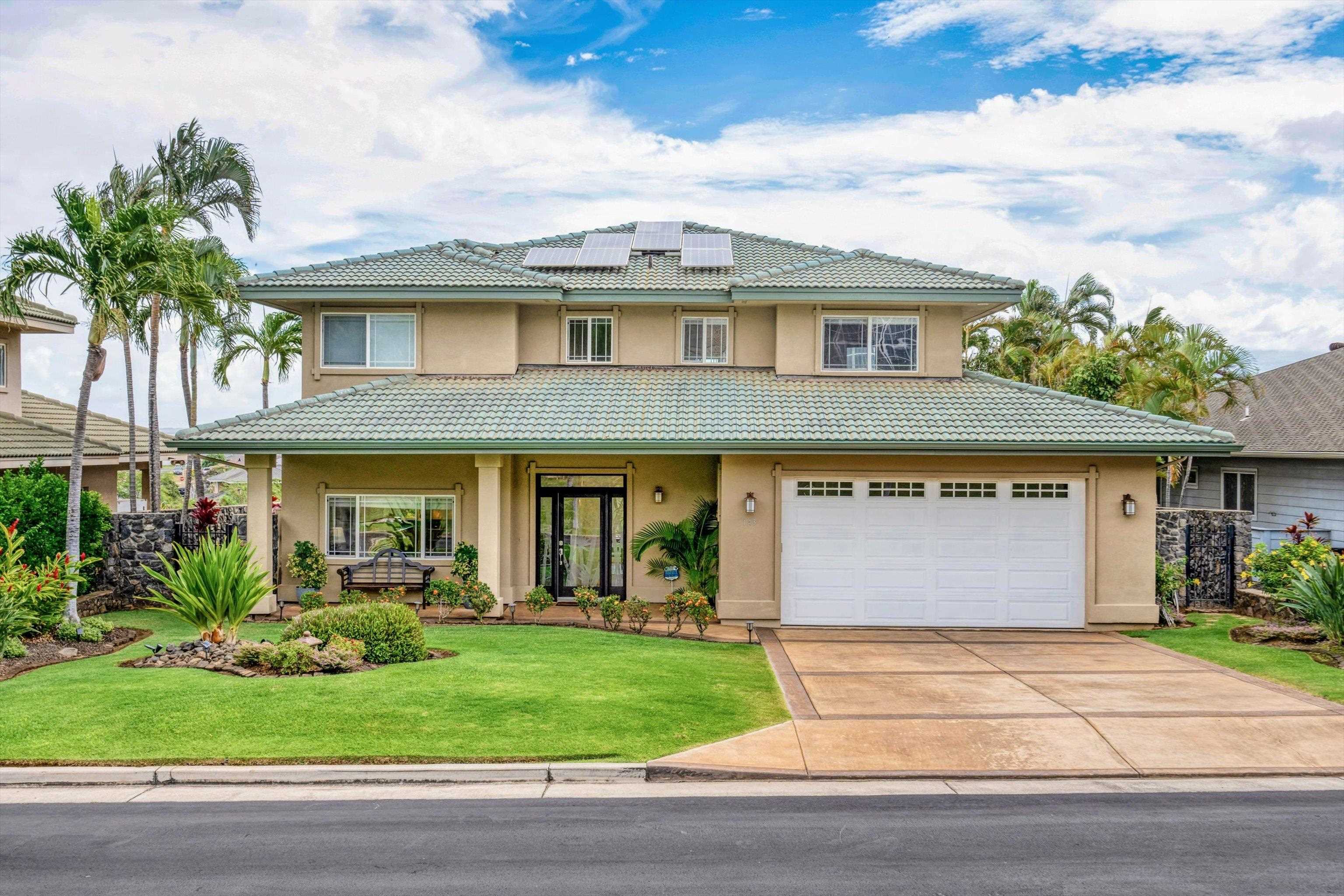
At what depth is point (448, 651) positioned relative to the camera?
40.5 feet

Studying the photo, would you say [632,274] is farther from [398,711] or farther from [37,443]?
[37,443]

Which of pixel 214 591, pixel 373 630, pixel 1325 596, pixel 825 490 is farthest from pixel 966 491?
pixel 214 591

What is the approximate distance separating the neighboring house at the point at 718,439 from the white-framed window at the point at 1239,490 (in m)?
10.8

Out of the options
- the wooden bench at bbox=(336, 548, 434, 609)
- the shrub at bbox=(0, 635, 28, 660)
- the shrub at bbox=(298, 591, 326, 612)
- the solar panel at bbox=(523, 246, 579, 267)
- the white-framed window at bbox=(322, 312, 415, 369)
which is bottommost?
the shrub at bbox=(0, 635, 28, 660)

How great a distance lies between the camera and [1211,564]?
17.9 metres

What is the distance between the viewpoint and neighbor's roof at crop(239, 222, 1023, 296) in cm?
1702

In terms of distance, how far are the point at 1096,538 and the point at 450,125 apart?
1940 centimetres

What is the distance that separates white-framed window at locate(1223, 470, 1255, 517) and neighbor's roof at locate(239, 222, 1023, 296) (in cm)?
1183

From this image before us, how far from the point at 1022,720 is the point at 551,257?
14.0 m

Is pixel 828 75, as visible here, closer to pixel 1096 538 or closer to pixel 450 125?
pixel 450 125

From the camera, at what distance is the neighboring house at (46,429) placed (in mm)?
19406

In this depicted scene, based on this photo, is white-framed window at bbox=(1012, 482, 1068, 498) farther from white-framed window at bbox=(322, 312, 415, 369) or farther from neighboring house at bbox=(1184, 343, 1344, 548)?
white-framed window at bbox=(322, 312, 415, 369)

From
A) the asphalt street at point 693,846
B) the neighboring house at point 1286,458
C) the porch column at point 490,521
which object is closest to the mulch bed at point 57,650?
the asphalt street at point 693,846

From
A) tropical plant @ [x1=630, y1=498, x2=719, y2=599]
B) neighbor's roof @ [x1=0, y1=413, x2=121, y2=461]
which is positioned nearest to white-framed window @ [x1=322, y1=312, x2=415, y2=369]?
tropical plant @ [x1=630, y1=498, x2=719, y2=599]
